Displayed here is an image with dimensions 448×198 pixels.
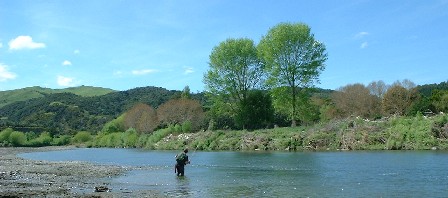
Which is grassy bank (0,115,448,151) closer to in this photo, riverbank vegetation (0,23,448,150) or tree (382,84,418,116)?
riverbank vegetation (0,23,448,150)

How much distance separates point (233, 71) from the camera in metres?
75.5

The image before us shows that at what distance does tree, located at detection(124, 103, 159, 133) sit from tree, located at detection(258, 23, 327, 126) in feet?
147

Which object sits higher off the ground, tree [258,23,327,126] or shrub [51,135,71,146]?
tree [258,23,327,126]

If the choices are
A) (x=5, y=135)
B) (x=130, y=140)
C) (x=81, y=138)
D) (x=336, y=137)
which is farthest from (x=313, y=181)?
(x=81, y=138)

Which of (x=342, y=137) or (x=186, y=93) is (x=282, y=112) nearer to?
(x=342, y=137)

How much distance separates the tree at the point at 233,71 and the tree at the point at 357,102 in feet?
95.0

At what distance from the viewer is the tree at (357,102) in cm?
9757

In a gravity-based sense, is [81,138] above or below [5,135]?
below

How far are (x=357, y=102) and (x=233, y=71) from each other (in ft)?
119

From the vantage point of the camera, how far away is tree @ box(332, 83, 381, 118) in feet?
320

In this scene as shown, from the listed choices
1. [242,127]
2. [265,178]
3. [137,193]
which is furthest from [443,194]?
[242,127]

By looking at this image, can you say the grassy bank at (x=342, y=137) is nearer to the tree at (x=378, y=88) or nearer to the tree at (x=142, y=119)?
the tree at (x=142, y=119)

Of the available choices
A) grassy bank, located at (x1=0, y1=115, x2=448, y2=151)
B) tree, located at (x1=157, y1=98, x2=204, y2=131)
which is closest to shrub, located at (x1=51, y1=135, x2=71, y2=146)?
tree, located at (x1=157, y1=98, x2=204, y2=131)

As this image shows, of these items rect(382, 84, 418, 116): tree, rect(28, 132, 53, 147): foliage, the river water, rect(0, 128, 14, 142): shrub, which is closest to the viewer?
the river water
